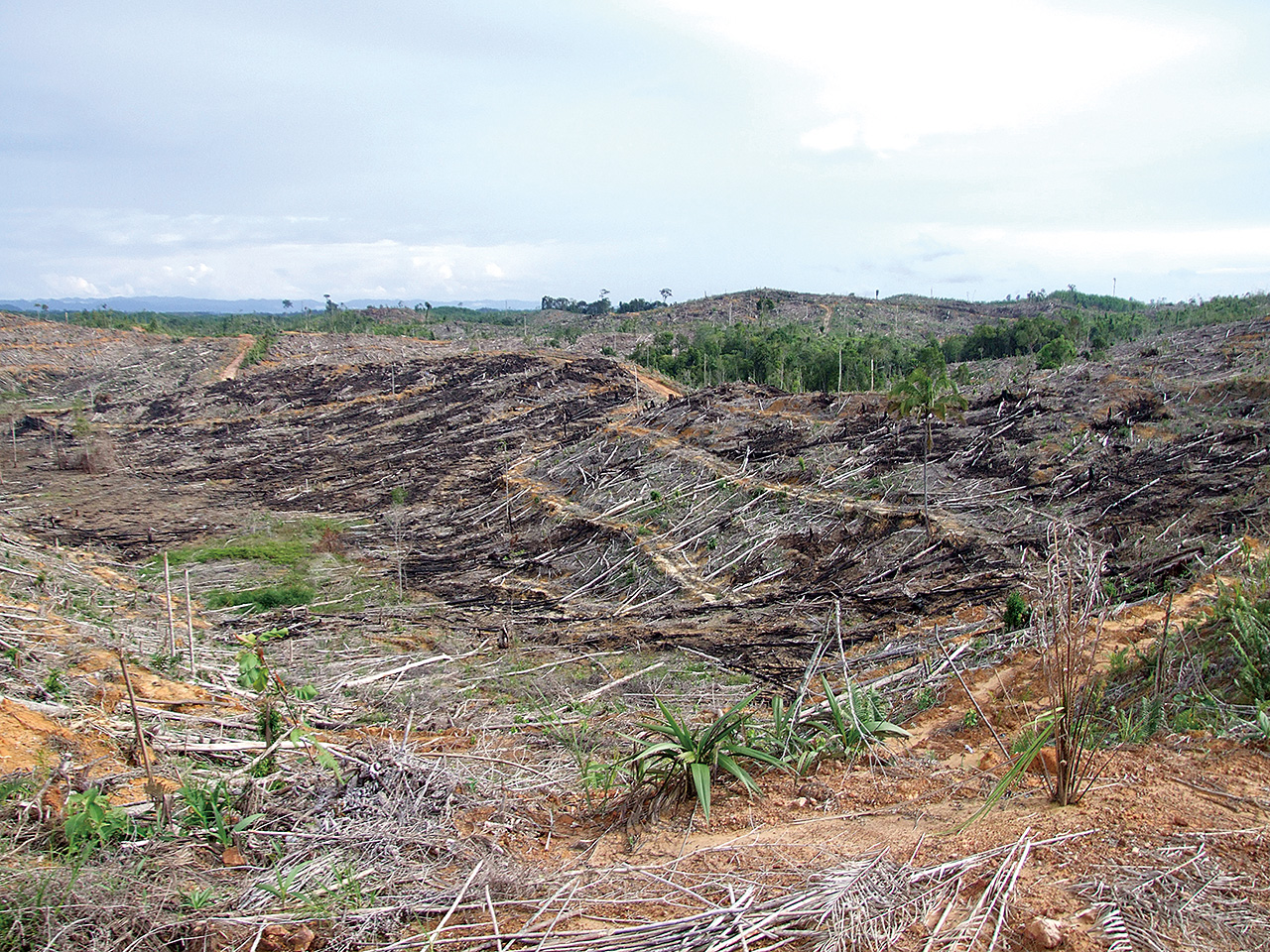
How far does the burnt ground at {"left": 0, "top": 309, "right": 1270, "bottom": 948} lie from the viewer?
3.50 m

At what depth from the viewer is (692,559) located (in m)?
13.2

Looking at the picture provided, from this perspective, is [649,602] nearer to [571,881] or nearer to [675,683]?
[675,683]

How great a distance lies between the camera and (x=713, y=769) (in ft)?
13.1

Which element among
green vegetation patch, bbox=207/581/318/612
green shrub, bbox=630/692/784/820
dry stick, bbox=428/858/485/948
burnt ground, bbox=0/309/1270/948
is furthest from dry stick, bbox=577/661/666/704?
green vegetation patch, bbox=207/581/318/612

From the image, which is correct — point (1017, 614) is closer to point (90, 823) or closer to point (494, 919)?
point (494, 919)

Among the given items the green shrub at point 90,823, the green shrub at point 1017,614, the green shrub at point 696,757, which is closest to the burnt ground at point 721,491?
the green shrub at point 696,757

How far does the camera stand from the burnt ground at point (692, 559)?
350cm

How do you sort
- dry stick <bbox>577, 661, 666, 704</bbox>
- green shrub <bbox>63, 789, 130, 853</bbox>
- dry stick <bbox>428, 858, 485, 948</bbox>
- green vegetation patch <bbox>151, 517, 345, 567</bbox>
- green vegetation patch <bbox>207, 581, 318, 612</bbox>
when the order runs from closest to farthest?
dry stick <bbox>428, 858, 485, 948</bbox>, green shrub <bbox>63, 789, 130, 853</bbox>, dry stick <bbox>577, 661, 666, 704</bbox>, green vegetation patch <bbox>207, 581, 318, 612</bbox>, green vegetation patch <bbox>151, 517, 345, 567</bbox>

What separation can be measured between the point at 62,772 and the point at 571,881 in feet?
9.27

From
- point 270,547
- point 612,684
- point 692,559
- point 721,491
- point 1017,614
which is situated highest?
point 721,491

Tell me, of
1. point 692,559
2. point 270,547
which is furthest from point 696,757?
point 270,547

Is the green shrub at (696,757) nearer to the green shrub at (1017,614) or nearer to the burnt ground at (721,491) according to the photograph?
the burnt ground at (721,491)

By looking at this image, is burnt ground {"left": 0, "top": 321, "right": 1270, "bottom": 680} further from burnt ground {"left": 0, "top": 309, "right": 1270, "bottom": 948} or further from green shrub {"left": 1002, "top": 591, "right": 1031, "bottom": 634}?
green shrub {"left": 1002, "top": 591, "right": 1031, "bottom": 634}

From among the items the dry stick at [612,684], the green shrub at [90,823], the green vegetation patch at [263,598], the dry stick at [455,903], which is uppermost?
the green shrub at [90,823]
